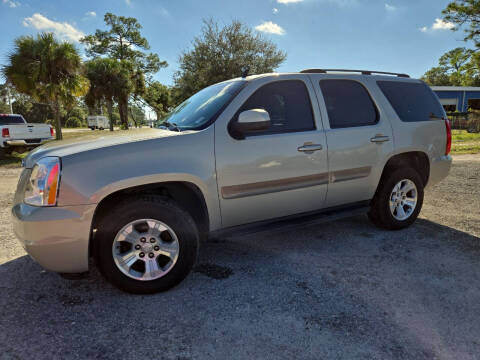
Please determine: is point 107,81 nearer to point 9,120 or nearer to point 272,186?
point 9,120

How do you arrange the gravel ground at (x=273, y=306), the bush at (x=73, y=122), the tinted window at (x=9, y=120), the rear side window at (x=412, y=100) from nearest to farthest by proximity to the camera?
the gravel ground at (x=273, y=306), the rear side window at (x=412, y=100), the tinted window at (x=9, y=120), the bush at (x=73, y=122)

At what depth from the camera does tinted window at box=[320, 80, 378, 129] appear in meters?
3.45

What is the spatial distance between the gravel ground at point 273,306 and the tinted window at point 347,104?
138 centimetres

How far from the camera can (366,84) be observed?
3773mm

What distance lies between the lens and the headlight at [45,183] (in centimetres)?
231

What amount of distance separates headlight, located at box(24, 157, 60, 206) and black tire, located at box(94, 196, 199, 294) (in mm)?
398

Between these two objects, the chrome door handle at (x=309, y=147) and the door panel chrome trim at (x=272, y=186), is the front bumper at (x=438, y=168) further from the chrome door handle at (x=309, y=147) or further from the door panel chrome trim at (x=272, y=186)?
the chrome door handle at (x=309, y=147)

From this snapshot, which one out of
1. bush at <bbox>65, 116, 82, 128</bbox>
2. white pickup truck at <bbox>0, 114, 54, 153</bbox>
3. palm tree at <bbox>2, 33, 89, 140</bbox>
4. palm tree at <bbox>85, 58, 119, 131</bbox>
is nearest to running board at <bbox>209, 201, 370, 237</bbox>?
white pickup truck at <bbox>0, 114, 54, 153</bbox>

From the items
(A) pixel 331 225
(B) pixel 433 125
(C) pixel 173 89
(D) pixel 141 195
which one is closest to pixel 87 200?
(D) pixel 141 195

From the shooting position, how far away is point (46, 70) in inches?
556

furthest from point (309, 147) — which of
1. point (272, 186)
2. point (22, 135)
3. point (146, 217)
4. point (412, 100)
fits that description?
point (22, 135)

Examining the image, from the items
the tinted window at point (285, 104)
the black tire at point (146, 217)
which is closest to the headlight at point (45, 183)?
the black tire at point (146, 217)

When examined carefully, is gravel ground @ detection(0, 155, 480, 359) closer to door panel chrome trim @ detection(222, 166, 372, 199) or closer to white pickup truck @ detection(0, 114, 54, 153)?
door panel chrome trim @ detection(222, 166, 372, 199)

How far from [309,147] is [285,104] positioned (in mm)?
495
